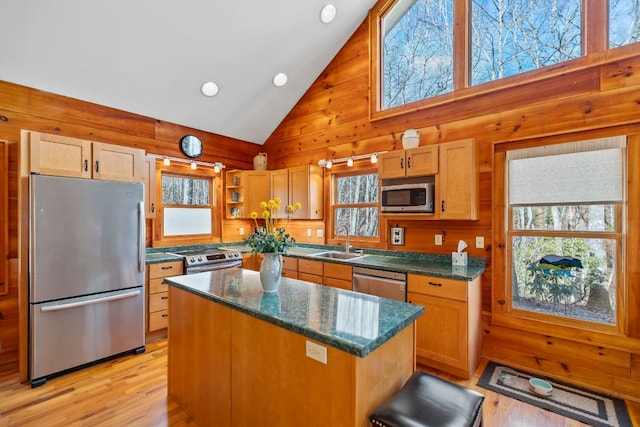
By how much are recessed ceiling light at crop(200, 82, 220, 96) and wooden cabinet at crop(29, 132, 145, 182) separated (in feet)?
3.88

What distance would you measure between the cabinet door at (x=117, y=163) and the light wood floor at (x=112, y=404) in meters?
1.84

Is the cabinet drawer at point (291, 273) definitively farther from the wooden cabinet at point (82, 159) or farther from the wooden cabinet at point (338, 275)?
the wooden cabinet at point (82, 159)

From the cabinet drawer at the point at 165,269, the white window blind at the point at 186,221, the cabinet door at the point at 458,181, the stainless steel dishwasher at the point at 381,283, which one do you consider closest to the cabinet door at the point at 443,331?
the stainless steel dishwasher at the point at 381,283

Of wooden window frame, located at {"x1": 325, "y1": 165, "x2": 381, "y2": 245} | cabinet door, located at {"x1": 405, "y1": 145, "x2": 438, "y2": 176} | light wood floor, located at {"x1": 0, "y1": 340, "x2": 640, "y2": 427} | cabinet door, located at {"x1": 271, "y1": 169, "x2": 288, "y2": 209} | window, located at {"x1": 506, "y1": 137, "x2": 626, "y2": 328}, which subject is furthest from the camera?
cabinet door, located at {"x1": 271, "y1": 169, "x2": 288, "y2": 209}

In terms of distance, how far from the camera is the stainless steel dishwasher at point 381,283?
9.64 ft

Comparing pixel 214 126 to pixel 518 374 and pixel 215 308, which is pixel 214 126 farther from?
pixel 518 374

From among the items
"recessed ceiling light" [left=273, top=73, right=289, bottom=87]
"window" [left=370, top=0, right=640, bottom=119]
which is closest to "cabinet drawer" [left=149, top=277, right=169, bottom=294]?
"recessed ceiling light" [left=273, top=73, right=289, bottom=87]

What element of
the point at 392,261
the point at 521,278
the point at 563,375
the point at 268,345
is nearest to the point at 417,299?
the point at 392,261

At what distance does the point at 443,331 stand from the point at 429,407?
160cm

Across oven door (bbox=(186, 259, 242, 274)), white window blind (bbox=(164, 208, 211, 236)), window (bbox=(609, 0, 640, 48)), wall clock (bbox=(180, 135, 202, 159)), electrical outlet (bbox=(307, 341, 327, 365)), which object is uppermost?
window (bbox=(609, 0, 640, 48))

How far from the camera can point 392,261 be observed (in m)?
3.37

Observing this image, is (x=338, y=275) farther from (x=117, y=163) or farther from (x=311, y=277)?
(x=117, y=163)

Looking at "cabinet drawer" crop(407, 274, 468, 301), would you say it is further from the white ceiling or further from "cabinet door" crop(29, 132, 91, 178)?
"cabinet door" crop(29, 132, 91, 178)

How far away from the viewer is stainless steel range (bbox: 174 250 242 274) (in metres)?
3.62
